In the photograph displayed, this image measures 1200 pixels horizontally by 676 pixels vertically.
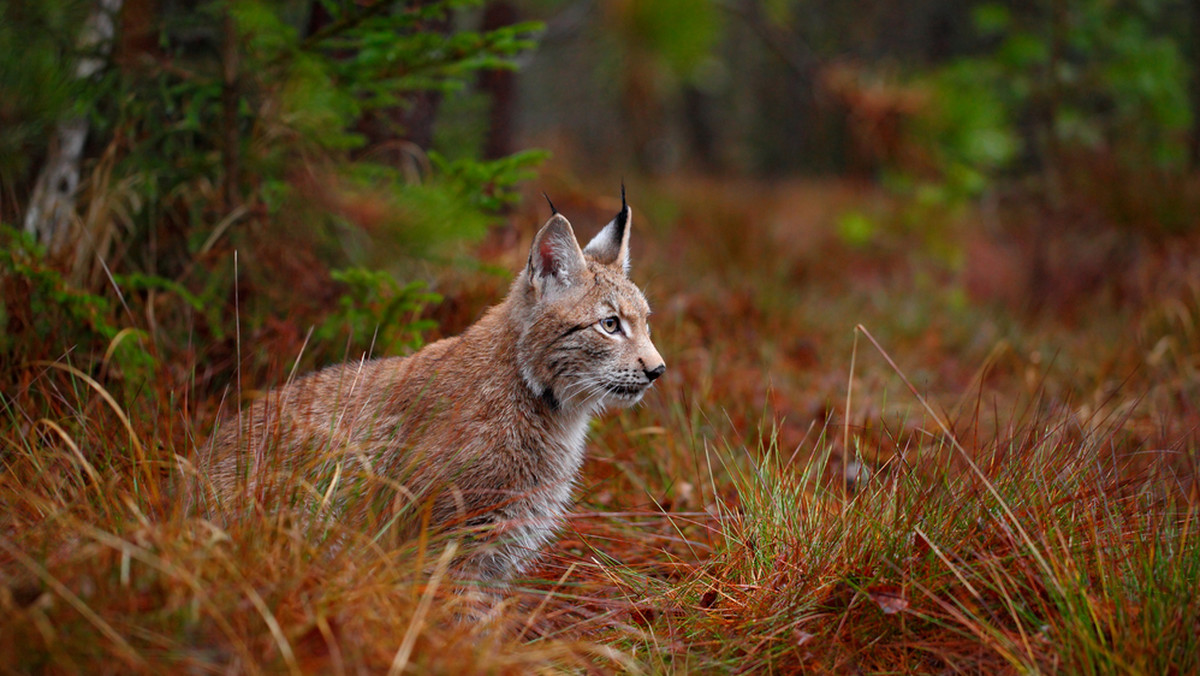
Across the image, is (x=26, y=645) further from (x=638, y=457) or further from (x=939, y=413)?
(x=939, y=413)

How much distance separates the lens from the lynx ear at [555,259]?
408 cm

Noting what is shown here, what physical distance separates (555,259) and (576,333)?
368mm

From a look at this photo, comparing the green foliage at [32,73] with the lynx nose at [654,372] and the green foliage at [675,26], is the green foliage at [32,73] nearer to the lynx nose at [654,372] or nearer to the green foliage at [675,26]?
the lynx nose at [654,372]

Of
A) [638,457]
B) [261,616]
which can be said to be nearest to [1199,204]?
[638,457]

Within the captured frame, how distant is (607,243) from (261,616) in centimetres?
256

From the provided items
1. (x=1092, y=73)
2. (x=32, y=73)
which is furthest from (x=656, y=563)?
(x=1092, y=73)

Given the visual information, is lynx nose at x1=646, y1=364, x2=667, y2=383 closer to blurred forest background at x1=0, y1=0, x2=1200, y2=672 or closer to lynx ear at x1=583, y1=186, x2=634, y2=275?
blurred forest background at x1=0, y1=0, x2=1200, y2=672

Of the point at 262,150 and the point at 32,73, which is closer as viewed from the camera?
the point at 32,73

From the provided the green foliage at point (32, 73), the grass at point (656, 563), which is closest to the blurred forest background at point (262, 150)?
the green foliage at point (32, 73)

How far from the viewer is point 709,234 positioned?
10.1 meters

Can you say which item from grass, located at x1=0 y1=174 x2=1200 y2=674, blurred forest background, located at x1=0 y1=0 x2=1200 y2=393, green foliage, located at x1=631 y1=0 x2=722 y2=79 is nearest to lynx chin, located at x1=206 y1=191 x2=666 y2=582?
grass, located at x1=0 y1=174 x2=1200 y2=674

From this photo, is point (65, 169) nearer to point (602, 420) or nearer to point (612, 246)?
point (612, 246)

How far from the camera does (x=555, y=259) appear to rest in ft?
13.8

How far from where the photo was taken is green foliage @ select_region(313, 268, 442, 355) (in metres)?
4.65
